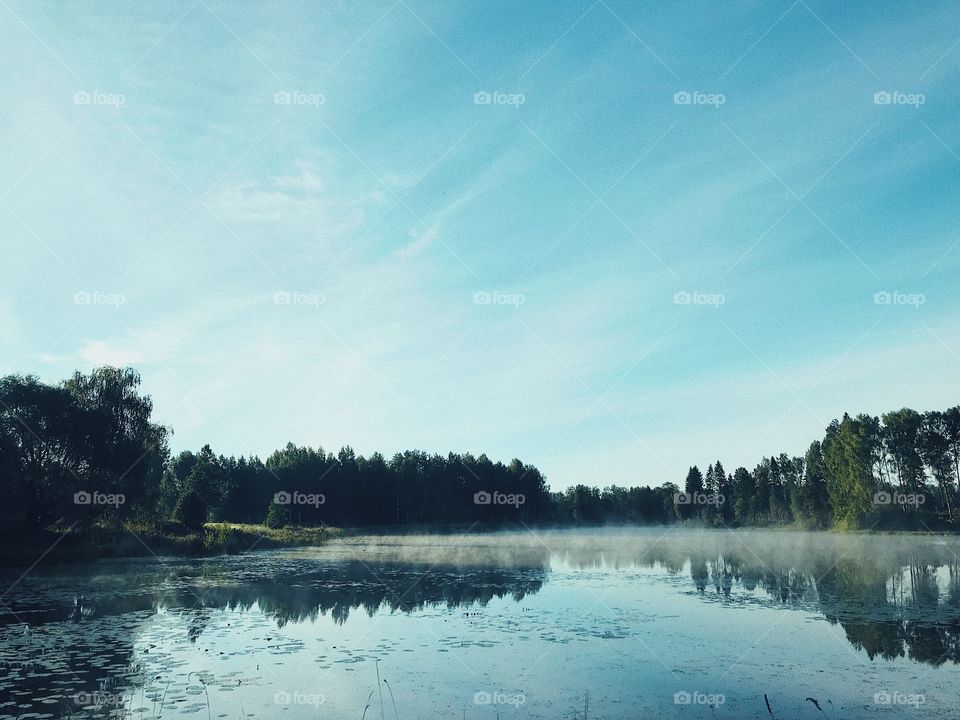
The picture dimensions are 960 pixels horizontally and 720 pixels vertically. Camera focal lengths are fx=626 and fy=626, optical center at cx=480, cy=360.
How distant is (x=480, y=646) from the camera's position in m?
19.2

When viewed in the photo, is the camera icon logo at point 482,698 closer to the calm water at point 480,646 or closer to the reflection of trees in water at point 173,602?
the calm water at point 480,646

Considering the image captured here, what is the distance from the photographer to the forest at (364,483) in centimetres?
4803

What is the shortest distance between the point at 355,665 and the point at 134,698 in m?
5.40

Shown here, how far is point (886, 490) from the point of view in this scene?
91.2 meters

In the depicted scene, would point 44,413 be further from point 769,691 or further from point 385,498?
point 385,498

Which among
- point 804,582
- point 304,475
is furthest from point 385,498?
point 804,582

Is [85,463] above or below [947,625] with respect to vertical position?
above

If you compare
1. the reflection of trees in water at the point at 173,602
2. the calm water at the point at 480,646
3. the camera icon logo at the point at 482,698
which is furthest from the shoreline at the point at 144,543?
the camera icon logo at the point at 482,698

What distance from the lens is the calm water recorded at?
45.5 feet

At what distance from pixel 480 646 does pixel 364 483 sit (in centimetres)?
11140

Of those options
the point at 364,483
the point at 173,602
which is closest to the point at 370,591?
the point at 173,602

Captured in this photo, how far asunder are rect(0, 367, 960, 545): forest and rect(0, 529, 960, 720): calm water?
47.7 feet

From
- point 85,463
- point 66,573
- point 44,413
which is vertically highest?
point 44,413

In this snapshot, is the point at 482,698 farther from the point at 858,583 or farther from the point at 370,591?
the point at 858,583
